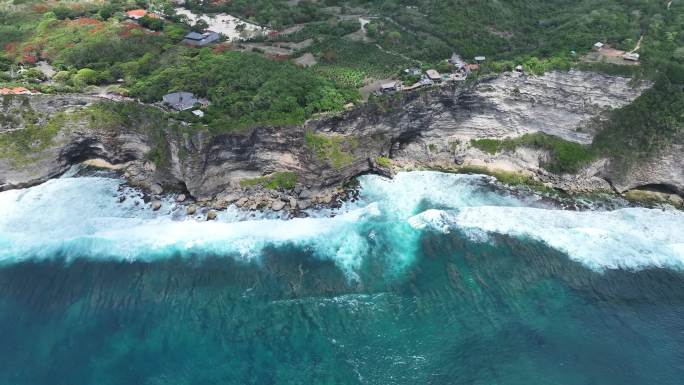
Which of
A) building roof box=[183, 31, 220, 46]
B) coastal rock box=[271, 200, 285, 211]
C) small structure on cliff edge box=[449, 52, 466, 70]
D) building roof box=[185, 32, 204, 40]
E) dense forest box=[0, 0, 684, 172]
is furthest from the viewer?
building roof box=[185, 32, 204, 40]

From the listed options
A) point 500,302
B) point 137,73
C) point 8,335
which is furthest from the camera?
point 137,73

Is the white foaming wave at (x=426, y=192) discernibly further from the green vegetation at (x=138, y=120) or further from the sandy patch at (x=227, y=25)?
the sandy patch at (x=227, y=25)

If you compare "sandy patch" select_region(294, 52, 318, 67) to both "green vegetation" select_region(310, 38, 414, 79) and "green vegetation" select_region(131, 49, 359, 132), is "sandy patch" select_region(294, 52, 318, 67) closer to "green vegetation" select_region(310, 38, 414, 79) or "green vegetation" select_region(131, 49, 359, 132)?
"green vegetation" select_region(310, 38, 414, 79)

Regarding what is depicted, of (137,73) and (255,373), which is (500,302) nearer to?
(255,373)

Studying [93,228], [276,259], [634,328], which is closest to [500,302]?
[634,328]

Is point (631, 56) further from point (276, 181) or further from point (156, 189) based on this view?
point (156, 189)

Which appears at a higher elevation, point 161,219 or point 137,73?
point 137,73

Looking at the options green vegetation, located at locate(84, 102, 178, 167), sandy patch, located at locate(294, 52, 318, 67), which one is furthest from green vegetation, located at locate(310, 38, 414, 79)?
green vegetation, located at locate(84, 102, 178, 167)
